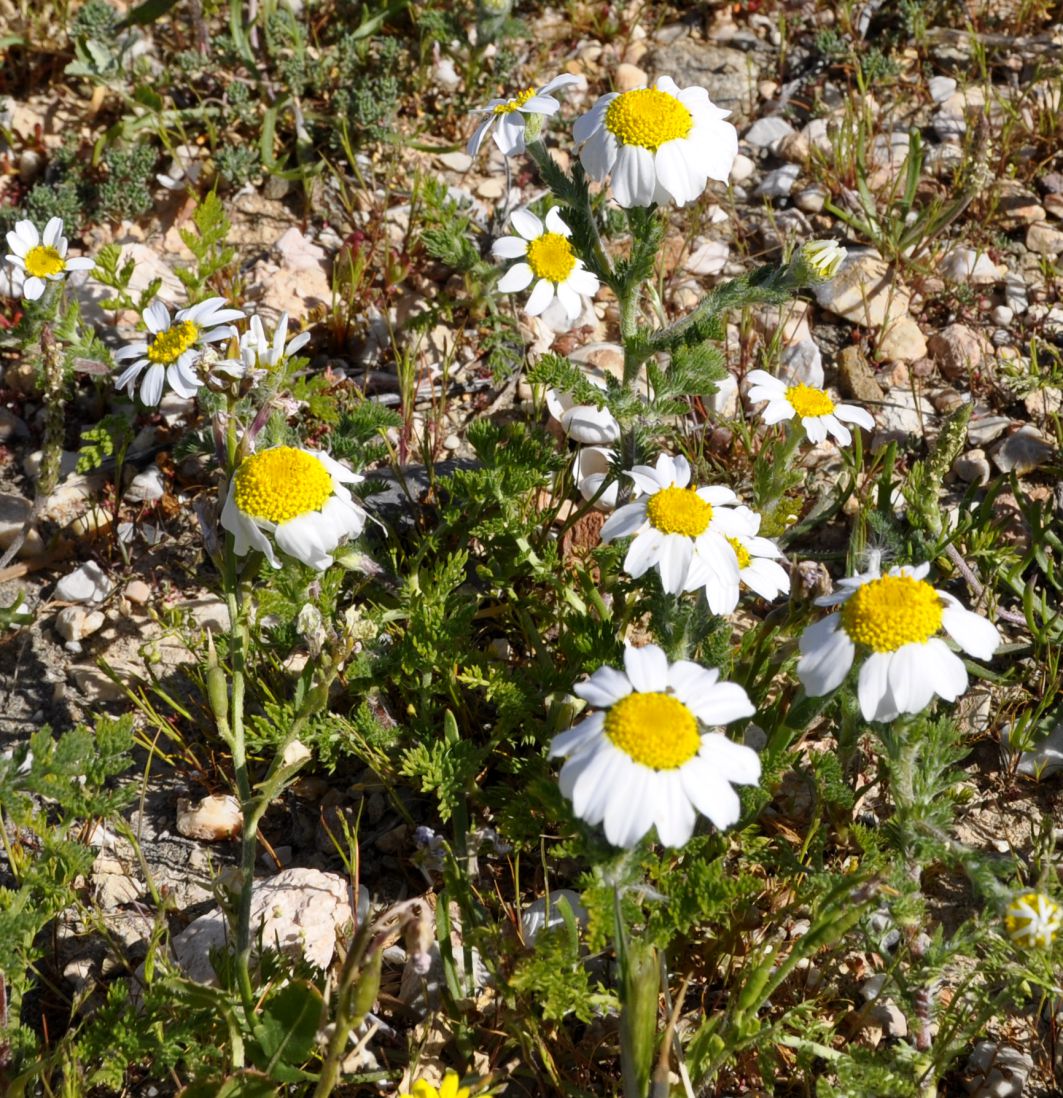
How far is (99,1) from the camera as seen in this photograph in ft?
15.2

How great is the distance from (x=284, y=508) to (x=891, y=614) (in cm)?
135

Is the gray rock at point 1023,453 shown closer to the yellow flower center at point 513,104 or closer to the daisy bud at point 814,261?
the daisy bud at point 814,261

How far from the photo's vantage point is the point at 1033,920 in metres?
2.11

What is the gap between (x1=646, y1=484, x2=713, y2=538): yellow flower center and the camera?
2.46 m

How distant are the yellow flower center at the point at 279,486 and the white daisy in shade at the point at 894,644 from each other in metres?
1.16

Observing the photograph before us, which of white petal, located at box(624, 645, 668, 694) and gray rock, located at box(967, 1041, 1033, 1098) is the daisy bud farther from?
gray rock, located at box(967, 1041, 1033, 1098)

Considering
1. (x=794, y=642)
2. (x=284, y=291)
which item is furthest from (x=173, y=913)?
(x=284, y=291)

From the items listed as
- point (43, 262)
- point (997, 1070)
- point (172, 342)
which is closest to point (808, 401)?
point (997, 1070)

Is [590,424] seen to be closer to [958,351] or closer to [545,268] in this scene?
[545,268]

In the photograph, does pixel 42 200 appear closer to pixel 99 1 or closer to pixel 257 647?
pixel 99 1

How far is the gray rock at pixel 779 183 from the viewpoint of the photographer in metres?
4.46

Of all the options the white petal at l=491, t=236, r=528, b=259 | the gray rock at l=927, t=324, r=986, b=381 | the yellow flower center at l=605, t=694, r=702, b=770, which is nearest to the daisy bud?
the white petal at l=491, t=236, r=528, b=259

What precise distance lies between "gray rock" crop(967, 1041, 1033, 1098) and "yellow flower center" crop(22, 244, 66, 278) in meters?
3.45

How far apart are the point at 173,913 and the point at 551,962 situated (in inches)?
48.8
